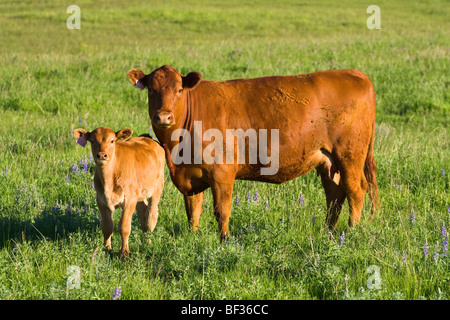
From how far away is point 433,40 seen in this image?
1912cm

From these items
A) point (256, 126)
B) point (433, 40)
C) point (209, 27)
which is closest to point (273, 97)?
point (256, 126)

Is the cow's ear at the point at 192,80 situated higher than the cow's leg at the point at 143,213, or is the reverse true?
the cow's ear at the point at 192,80

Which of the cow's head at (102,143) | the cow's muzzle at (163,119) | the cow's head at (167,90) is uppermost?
the cow's head at (167,90)

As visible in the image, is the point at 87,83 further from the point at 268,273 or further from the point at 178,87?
the point at 268,273

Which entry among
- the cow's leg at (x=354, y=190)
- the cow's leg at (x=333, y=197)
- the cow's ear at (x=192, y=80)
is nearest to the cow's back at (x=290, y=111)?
the cow's ear at (x=192, y=80)

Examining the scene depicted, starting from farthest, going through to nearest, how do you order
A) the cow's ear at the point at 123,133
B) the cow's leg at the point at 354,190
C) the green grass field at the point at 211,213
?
the cow's leg at the point at 354,190
the cow's ear at the point at 123,133
the green grass field at the point at 211,213

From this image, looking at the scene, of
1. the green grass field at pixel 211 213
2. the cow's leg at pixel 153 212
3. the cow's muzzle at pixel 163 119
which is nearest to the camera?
the green grass field at pixel 211 213

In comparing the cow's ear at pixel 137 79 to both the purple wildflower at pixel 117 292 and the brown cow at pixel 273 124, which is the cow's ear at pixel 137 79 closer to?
the brown cow at pixel 273 124

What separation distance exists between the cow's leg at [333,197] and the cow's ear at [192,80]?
5.73 ft


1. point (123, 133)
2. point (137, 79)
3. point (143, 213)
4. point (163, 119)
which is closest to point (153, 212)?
point (143, 213)

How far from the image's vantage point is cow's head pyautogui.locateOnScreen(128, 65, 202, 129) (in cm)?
465

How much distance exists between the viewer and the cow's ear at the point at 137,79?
16.2 ft

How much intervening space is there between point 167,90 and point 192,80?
0.93 feet

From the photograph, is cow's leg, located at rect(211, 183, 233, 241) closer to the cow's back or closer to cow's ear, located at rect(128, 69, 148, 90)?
the cow's back
